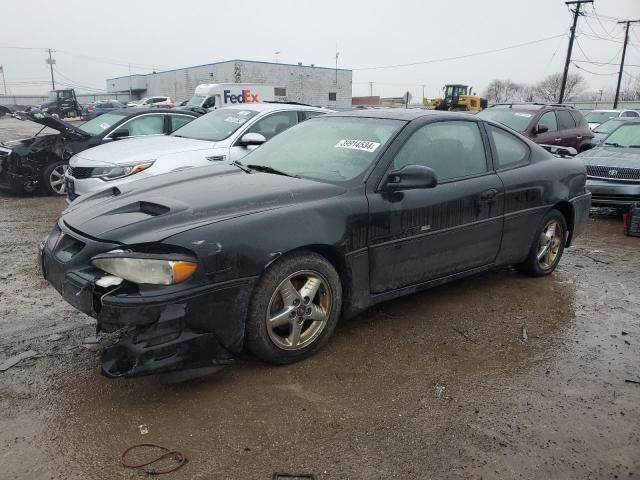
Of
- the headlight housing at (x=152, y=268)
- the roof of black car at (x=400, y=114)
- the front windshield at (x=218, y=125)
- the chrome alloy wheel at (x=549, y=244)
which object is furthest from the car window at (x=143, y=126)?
the headlight housing at (x=152, y=268)

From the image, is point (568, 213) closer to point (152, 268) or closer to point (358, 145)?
point (358, 145)

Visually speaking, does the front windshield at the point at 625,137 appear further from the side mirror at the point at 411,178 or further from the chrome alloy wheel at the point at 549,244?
the side mirror at the point at 411,178

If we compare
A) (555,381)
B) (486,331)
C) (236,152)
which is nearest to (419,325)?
(486,331)

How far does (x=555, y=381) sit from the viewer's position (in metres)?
3.29

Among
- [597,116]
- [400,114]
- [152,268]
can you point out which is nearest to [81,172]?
[400,114]

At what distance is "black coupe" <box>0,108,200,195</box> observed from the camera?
903 cm

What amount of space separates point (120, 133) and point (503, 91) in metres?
98.9

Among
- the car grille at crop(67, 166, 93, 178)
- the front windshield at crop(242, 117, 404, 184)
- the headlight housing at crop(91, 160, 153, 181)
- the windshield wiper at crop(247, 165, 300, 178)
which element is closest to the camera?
the front windshield at crop(242, 117, 404, 184)

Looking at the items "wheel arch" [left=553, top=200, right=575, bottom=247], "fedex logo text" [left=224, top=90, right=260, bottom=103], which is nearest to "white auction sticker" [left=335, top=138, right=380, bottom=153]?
"wheel arch" [left=553, top=200, right=575, bottom=247]

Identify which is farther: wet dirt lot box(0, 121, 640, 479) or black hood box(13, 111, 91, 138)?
black hood box(13, 111, 91, 138)

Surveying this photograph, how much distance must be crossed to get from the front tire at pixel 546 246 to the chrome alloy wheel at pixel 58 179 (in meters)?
7.79

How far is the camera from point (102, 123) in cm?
962

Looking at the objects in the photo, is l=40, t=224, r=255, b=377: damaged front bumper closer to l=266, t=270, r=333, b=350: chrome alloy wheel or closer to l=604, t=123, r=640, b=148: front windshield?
l=266, t=270, r=333, b=350: chrome alloy wheel

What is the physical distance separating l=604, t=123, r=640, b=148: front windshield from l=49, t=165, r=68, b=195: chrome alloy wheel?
9665mm
